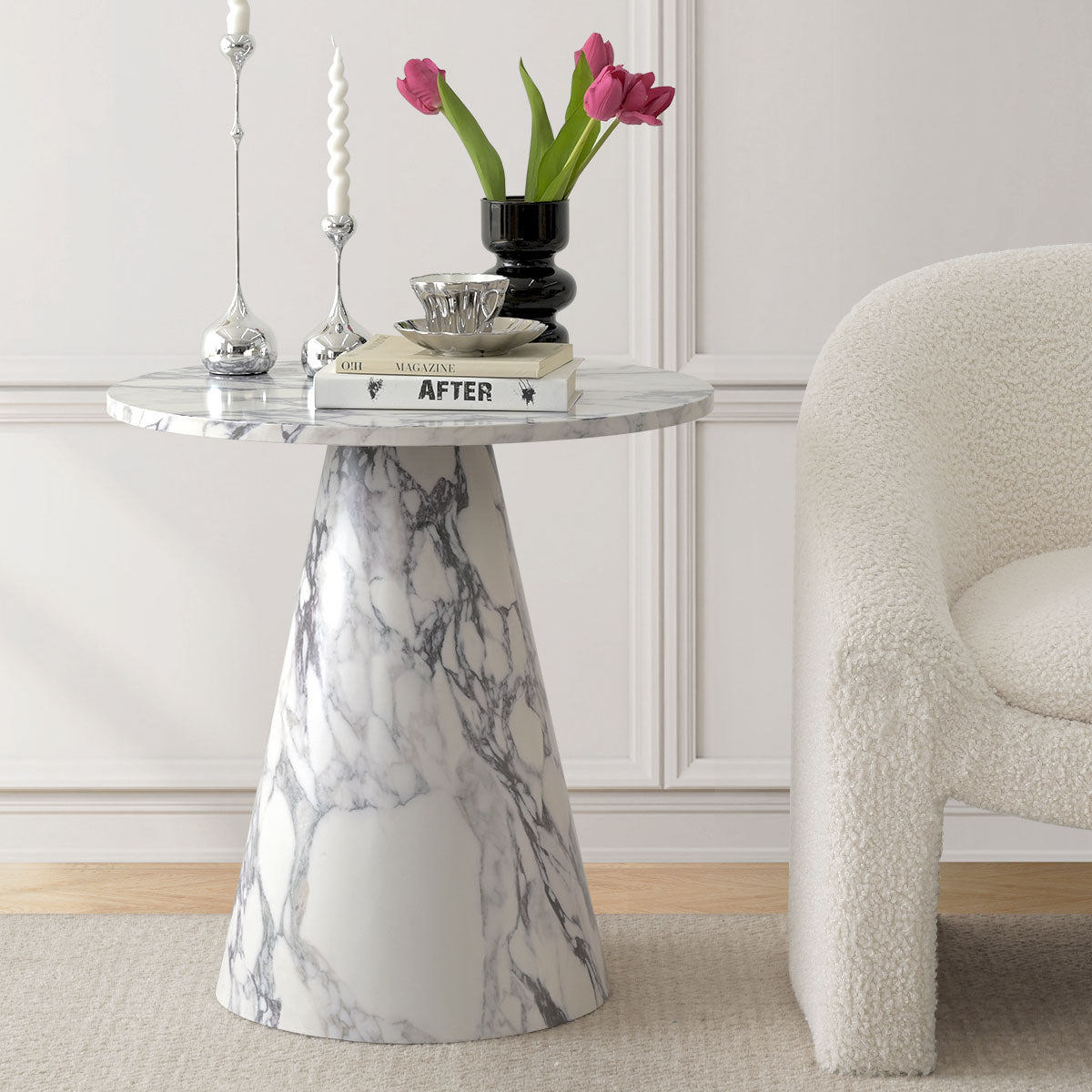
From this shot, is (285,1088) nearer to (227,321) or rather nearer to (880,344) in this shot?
(227,321)

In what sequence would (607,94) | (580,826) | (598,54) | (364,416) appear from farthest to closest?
(580,826), (598,54), (607,94), (364,416)

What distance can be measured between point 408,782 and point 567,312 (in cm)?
92

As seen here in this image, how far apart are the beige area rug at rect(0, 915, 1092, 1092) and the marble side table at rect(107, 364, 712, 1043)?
6 cm

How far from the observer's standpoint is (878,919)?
4.72ft

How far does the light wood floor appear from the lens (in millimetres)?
2057

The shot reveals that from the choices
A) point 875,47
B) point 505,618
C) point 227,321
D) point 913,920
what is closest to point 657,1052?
point 913,920

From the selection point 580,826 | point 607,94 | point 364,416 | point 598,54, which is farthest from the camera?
point 580,826

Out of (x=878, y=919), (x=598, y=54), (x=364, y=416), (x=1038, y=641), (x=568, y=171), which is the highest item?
(x=598, y=54)

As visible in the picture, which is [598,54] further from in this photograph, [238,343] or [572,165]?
[238,343]

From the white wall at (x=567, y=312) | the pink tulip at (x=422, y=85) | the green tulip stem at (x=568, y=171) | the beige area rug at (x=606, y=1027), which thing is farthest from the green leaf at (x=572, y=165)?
the beige area rug at (x=606, y=1027)

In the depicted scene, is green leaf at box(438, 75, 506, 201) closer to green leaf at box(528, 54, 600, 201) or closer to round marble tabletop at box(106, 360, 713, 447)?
green leaf at box(528, 54, 600, 201)

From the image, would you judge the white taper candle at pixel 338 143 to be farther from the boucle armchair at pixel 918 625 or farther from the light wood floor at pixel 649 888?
the light wood floor at pixel 649 888

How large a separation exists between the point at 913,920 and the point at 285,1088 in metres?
0.67

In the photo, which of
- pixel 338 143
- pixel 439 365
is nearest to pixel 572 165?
pixel 338 143
